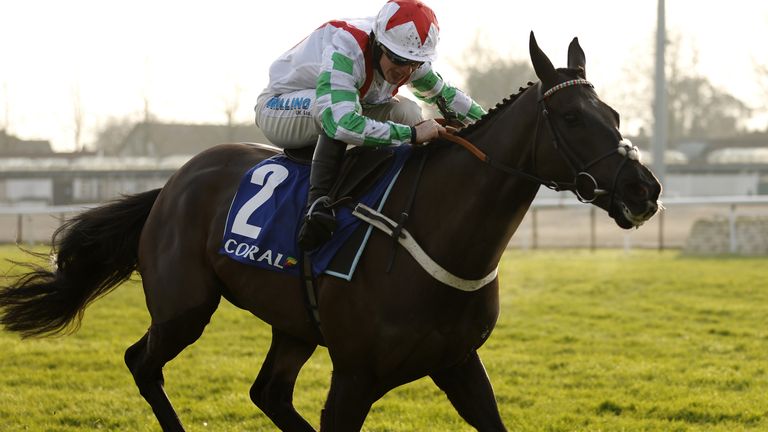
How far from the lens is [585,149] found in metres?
3.24

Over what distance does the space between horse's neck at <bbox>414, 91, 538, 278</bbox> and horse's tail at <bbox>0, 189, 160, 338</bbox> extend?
201 centimetres

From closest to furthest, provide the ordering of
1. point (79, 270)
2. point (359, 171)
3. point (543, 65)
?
point (543, 65)
point (359, 171)
point (79, 270)

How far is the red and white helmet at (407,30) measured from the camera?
11.7 ft

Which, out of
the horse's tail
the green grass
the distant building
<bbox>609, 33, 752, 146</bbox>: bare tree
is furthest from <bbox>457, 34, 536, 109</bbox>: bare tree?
the horse's tail

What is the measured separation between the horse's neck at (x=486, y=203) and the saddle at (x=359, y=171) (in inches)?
13.0

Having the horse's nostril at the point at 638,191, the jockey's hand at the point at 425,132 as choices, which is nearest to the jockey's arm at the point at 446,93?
the jockey's hand at the point at 425,132

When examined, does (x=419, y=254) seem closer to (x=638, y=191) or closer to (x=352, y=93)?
(x=352, y=93)

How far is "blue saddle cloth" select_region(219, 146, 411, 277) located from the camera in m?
3.76

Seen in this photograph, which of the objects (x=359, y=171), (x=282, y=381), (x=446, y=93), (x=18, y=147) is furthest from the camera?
(x=18, y=147)

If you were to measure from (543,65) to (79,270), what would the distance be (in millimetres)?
2938

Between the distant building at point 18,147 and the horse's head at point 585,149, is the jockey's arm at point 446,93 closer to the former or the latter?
the horse's head at point 585,149

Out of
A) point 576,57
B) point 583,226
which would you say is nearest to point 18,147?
point 583,226

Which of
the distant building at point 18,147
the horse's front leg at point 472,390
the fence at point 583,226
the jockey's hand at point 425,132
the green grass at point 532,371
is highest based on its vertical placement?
the jockey's hand at point 425,132

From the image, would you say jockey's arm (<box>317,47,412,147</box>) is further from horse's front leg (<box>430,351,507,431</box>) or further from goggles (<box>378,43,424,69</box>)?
horse's front leg (<box>430,351,507,431</box>)
